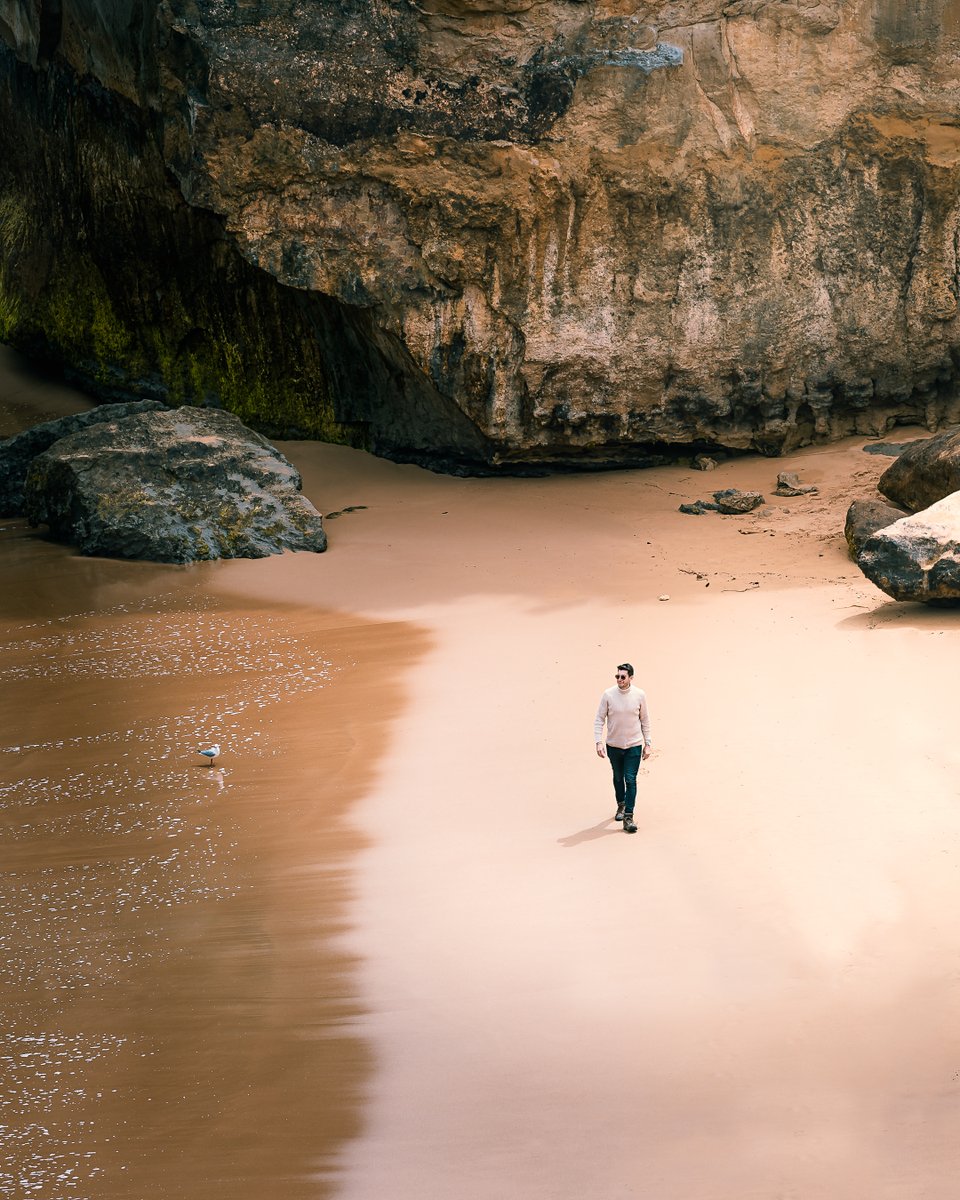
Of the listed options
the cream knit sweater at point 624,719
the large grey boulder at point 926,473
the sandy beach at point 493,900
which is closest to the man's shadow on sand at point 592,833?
the sandy beach at point 493,900

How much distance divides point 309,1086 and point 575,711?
3479mm

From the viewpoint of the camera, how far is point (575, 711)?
7.73m

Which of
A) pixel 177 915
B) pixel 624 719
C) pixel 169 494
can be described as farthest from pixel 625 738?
pixel 169 494

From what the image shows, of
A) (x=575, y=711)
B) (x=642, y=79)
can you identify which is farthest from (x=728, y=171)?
(x=575, y=711)

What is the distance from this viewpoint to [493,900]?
5637 mm

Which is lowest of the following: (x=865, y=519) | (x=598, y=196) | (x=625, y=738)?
(x=625, y=738)

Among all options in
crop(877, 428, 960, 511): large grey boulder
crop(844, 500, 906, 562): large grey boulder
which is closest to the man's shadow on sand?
crop(844, 500, 906, 562): large grey boulder

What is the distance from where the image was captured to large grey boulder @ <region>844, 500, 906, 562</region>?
34.4 ft

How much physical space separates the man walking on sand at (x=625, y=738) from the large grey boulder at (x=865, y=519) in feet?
15.2

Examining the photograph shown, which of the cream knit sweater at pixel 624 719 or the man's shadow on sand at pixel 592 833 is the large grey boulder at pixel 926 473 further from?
the man's shadow on sand at pixel 592 833

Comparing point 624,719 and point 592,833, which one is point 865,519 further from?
point 592,833

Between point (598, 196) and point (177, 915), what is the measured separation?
9.20 metres

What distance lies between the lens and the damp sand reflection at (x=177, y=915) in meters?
4.38

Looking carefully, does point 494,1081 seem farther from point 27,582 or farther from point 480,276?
point 480,276
